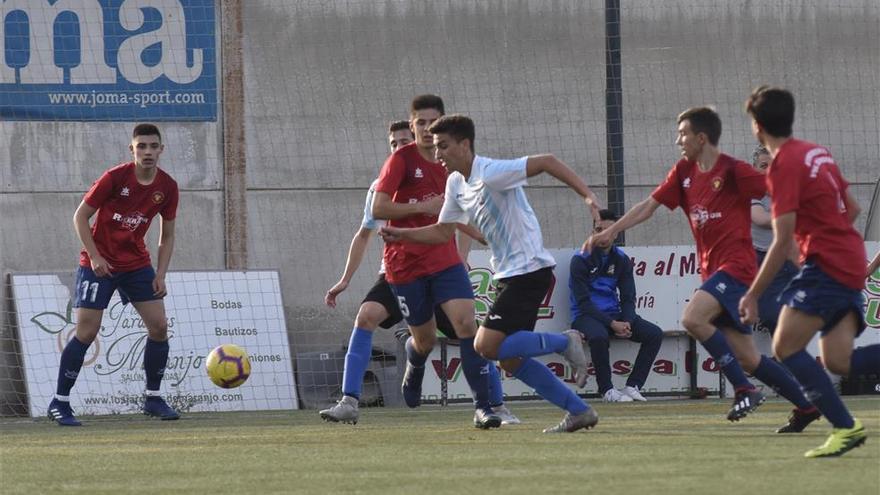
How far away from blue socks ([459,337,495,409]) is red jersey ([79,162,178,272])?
2.99m

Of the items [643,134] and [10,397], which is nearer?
[10,397]

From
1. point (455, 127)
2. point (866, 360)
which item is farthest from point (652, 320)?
point (866, 360)

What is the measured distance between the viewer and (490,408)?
9.57 metres

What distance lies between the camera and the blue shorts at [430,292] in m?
9.54

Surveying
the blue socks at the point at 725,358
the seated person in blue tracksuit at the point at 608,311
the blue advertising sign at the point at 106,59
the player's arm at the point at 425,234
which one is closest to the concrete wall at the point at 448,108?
the blue advertising sign at the point at 106,59

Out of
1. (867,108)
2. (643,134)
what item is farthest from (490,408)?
(867,108)

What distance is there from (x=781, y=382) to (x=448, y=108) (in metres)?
7.72

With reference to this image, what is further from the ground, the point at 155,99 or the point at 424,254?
the point at 155,99

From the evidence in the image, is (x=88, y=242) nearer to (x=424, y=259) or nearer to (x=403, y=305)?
(x=403, y=305)

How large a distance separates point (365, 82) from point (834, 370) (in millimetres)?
9222

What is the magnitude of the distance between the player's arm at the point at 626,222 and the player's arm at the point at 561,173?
17 centimetres

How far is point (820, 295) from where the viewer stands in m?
6.76

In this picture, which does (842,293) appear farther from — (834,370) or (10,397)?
(10,397)

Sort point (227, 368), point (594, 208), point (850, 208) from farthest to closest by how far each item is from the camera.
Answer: point (227, 368) < point (594, 208) < point (850, 208)
